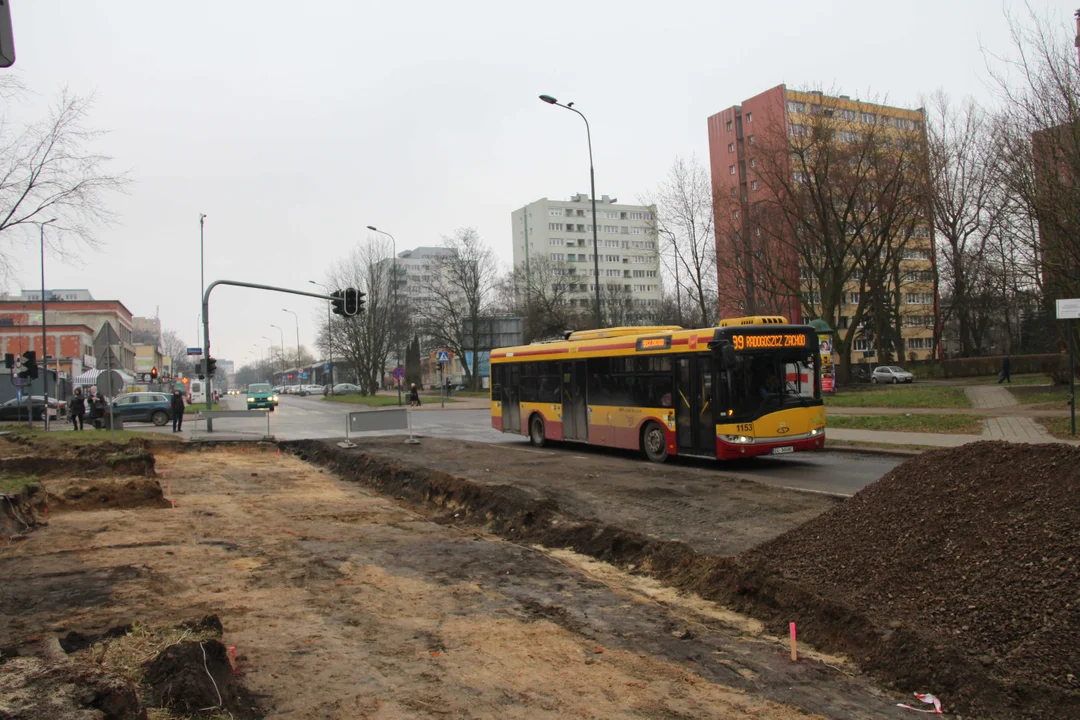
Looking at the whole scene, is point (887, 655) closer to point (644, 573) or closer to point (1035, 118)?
point (644, 573)

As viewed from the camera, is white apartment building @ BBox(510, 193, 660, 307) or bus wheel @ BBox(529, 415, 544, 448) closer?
bus wheel @ BBox(529, 415, 544, 448)

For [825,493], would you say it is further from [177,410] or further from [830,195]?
[830,195]

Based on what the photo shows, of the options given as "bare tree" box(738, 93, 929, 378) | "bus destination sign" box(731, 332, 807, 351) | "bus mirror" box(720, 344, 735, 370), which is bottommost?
"bus mirror" box(720, 344, 735, 370)

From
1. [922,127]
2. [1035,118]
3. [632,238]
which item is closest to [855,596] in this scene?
[1035,118]

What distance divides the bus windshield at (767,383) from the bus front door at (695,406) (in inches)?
16.2

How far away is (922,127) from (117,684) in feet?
140

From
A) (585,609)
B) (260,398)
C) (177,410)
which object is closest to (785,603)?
(585,609)

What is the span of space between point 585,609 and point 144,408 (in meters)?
37.5

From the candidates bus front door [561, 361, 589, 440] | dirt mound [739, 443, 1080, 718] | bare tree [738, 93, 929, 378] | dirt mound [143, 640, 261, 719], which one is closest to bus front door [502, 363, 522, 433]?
bus front door [561, 361, 589, 440]

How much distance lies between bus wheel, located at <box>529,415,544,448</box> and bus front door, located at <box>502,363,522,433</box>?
512 millimetres

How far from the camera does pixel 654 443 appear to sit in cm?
1641

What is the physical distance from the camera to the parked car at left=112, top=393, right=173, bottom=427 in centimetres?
3781

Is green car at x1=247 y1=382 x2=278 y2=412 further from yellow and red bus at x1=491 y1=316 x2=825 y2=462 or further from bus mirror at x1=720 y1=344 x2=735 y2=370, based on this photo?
bus mirror at x1=720 y1=344 x2=735 y2=370

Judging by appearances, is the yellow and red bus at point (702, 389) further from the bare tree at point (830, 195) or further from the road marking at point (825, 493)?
the bare tree at point (830, 195)
